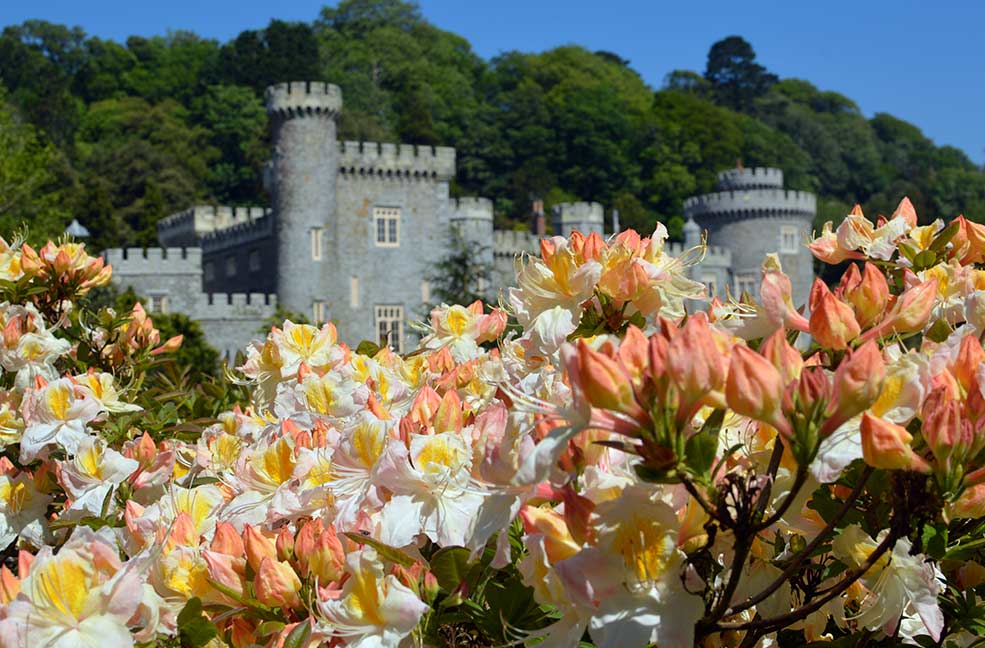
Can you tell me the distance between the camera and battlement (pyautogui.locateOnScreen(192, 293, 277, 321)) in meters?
32.3

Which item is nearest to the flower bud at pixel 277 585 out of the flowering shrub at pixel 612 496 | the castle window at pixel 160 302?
the flowering shrub at pixel 612 496

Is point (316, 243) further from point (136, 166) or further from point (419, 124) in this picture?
point (419, 124)

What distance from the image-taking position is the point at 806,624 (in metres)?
1.96

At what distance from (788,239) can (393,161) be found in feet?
52.7

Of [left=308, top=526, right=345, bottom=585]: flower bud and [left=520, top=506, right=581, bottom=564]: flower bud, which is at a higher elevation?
[left=520, top=506, right=581, bottom=564]: flower bud

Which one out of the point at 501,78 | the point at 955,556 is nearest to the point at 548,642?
the point at 955,556

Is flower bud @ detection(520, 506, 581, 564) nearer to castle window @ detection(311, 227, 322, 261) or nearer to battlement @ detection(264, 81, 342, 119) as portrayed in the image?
castle window @ detection(311, 227, 322, 261)

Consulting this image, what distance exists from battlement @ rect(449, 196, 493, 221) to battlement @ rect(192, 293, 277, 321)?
5.49m

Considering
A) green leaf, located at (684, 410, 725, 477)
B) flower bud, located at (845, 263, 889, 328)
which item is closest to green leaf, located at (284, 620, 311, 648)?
green leaf, located at (684, 410, 725, 477)

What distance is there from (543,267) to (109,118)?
226 ft

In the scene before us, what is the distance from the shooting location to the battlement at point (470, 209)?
34500mm

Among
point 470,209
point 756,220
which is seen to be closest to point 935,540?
point 470,209

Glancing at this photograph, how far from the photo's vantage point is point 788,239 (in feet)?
142

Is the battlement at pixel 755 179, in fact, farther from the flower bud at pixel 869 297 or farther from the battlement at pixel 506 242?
the flower bud at pixel 869 297
